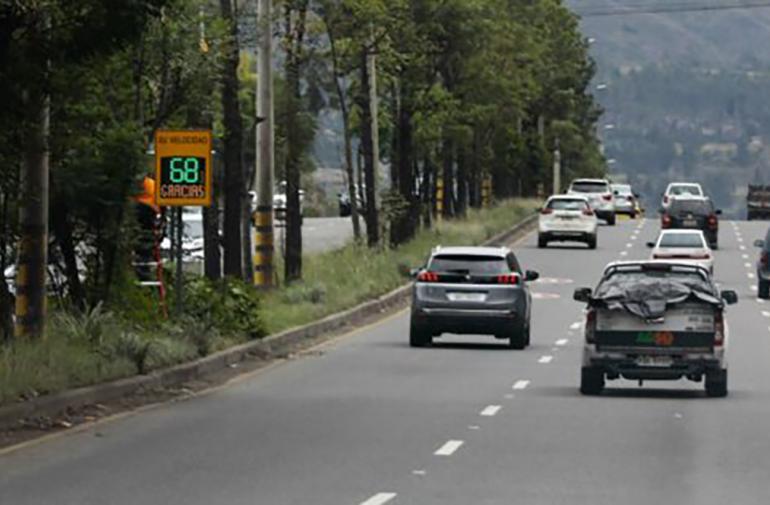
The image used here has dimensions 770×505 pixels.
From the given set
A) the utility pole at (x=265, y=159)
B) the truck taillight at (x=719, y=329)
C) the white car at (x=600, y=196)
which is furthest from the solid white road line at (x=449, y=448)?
the white car at (x=600, y=196)

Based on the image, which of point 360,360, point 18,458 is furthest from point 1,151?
point 360,360

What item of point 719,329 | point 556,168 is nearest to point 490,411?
point 719,329

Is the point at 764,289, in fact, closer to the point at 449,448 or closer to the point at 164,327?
the point at 164,327

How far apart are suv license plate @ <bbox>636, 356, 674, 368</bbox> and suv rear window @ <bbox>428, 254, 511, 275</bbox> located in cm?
953

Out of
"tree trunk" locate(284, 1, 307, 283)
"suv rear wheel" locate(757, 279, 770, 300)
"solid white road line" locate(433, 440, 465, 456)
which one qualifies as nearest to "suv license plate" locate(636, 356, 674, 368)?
"solid white road line" locate(433, 440, 465, 456)

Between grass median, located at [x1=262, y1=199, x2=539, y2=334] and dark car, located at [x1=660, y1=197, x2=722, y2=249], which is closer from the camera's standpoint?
grass median, located at [x1=262, y1=199, x2=539, y2=334]

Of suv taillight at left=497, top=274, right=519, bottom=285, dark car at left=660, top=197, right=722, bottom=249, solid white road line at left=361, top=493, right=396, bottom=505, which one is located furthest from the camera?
dark car at left=660, top=197, right=722, bottom=249

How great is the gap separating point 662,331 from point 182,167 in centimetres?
695

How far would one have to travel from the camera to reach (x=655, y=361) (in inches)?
981

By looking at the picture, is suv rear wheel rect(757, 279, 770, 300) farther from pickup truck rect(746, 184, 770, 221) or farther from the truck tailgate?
pickup truck rect(746, 184, 770, 221)

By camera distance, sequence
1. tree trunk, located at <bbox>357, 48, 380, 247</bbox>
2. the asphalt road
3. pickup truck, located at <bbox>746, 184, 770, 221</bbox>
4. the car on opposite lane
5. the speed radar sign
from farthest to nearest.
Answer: the car on opposite lane → pickup truck, located at <bbox>746, 184, 770, 221</bbox> → tree trunk, located at <bbox>357, 48, 380, 247</bbox> → the speed radar sign → the asphalt road

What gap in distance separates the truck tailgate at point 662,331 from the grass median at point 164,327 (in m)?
5.45

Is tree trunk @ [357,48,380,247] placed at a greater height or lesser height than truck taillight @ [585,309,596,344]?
greater

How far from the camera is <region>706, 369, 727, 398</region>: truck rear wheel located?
25125 millimetres
